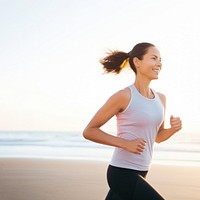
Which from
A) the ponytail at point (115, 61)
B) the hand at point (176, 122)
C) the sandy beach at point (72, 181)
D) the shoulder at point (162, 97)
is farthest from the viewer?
the sandy beach at point (72, 181)

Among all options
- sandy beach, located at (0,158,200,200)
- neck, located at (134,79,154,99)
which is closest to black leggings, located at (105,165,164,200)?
neck, located at (134,79,154,99)

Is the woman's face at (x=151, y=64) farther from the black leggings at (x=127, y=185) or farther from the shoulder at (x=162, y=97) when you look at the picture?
the black leggings at (x=127, y=185)

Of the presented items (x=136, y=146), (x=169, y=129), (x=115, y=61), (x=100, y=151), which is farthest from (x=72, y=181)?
(x=100, y=151)

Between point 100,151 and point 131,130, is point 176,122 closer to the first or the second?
point 131,130

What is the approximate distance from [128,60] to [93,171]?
599 centimetres

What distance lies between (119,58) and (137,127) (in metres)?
0.61

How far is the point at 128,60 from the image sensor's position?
310 centimetres

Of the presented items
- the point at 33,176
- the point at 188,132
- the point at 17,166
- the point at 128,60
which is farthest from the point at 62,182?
the point at 188,132

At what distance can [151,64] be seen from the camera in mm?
2854

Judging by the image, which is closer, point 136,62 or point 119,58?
point 136,62

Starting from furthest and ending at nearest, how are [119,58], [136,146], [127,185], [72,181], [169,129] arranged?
[72,181]
[119,58]
[169,129]
[127,185]
[136,146]

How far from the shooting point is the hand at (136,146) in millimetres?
2523

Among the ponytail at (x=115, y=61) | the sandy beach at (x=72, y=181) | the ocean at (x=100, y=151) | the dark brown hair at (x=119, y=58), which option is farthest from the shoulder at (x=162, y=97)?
the ocean at (x=100, y=151)

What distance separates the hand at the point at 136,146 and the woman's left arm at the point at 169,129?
1.25ft
